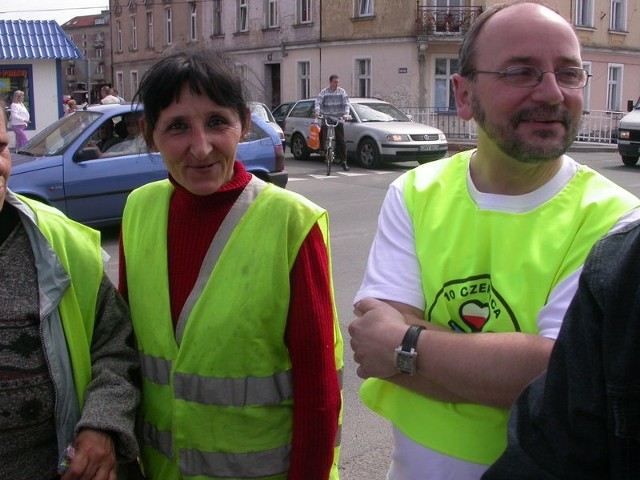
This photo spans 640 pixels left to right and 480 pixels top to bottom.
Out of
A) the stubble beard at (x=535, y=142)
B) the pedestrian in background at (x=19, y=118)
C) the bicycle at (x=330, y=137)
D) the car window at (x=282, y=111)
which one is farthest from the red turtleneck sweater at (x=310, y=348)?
the car window at (x=282, y=111)

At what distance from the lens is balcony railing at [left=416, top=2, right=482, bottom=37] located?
27703 mm

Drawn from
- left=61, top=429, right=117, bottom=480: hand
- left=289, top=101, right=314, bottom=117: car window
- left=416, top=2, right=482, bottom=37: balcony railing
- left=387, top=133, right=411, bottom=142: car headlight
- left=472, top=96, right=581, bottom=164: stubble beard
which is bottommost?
left=61, top=429, right=117, bottom=480: hand

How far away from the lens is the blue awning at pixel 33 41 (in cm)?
1972


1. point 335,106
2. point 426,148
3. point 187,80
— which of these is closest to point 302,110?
point 335,106

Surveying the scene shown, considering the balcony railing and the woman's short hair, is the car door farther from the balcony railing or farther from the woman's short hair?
the balcony railing

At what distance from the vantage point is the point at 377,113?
17625 millimetres

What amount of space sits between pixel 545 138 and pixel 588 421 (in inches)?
31.0

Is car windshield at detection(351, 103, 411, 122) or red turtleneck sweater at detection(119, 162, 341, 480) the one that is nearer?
red turtleneck sweater at detection(119, 162, 341, 480)

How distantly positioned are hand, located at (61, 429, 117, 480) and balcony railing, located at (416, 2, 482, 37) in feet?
89.9

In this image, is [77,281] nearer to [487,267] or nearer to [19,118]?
[487,267]

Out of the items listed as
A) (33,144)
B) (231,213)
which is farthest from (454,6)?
(231,213)

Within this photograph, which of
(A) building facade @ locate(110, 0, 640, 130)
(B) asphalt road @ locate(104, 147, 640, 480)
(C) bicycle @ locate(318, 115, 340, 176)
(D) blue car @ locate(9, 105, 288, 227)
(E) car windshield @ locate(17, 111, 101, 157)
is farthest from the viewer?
(A) building facade @ locate(110, 0, 640, 130)

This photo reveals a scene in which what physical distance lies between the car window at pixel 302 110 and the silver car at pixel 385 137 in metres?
1.58

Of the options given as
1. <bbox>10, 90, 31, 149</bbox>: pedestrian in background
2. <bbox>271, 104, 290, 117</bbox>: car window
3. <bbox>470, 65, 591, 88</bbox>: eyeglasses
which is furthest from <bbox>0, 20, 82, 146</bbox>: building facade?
<bbox>470, 65, 591, 88</bbox>: eyeglasses
